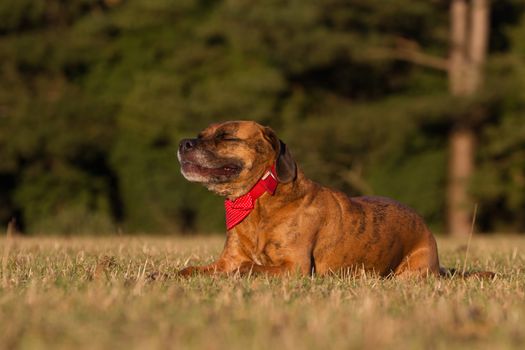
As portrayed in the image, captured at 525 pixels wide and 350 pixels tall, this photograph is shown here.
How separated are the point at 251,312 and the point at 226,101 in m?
21.4

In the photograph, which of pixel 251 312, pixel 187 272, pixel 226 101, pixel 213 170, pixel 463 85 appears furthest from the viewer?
pixel 463 85

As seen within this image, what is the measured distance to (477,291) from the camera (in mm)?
5766

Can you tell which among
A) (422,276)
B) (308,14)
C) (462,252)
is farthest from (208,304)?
(308,14)

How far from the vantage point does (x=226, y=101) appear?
84.1ft

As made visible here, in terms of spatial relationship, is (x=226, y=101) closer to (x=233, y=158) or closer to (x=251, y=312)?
(x=233, y=158)

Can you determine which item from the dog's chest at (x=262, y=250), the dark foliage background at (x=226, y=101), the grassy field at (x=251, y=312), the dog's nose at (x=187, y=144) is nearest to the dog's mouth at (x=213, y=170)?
the dog's nose at (x=187, y=144)

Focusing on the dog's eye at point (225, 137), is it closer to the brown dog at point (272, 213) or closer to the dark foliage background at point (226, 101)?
the brown dog at point (272, 213)

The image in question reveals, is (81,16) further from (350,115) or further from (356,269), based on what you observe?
(356,269)

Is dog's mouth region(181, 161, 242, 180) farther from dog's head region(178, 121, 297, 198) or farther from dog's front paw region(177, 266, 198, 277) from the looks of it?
dog's front paw region(177, 266, 198, 277)

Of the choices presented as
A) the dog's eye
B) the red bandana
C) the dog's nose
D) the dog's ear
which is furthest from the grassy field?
the dog's eye

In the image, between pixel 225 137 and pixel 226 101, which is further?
pixel 226 101

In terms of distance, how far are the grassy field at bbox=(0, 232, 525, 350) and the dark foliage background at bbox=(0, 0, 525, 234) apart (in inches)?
743

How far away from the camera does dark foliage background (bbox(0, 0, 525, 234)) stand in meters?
25.0

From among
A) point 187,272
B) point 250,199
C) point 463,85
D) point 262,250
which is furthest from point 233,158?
point 463,85
